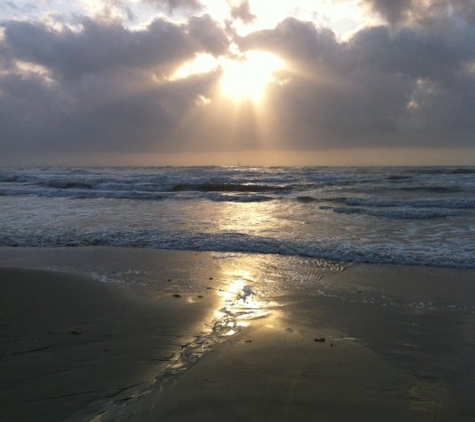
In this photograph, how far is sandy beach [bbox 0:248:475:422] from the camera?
3.15 metres

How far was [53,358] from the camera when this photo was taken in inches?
154

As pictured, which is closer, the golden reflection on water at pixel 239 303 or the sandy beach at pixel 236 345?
the sandy beach at pixel 236 345

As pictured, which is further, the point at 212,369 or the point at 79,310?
the point at 79,310

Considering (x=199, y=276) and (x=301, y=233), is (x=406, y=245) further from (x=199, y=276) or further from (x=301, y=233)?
(x=199, y=276)

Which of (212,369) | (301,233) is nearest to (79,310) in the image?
(212,369)

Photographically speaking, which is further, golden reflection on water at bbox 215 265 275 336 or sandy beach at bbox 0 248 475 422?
golden reflection on water at bbox 215 265 275 336

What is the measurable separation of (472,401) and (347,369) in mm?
969

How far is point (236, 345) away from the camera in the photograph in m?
4.29

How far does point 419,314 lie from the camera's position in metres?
5.34

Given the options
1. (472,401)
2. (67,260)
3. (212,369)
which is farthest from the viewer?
(67,260)

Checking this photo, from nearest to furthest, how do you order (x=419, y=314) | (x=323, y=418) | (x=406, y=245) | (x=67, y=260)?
(x=323, y=418) → (x=419, y=314) → (x=67, y=260) → (x=406, y=245)

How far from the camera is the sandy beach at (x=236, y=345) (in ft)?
10.3

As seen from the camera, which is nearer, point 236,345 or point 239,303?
point 236,345

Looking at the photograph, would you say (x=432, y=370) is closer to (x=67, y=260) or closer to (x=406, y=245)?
(x=406, y=245)
